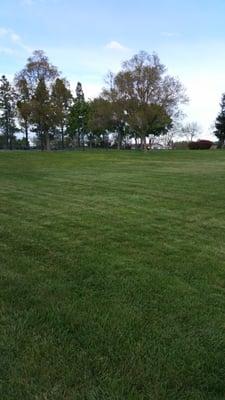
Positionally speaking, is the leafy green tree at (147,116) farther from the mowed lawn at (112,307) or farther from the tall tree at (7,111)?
the mowed lawn at (112,307)

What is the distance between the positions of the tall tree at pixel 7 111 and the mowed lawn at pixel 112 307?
2077 inches

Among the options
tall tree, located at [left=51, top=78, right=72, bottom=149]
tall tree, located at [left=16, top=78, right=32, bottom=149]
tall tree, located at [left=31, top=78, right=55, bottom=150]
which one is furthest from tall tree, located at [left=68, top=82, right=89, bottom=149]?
tall tree, located at [left=31, top=78, right=55, bottom=150]

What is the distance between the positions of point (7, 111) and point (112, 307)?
215 feet

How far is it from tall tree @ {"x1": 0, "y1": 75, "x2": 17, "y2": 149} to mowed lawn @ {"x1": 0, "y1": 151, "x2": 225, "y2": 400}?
52767mm

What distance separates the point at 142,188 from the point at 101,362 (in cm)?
931

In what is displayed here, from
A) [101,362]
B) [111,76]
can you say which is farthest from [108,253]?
[111,76]

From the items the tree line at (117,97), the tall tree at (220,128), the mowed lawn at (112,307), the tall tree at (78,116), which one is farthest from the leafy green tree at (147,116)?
the mowed lawn at (112,307)

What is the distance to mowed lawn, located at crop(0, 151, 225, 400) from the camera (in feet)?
9.05

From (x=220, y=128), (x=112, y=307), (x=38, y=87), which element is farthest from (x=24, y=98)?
(x=112, y=307)

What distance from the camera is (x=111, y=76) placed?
52.4 m

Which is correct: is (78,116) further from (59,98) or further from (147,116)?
(147,116)

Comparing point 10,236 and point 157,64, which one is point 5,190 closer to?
point 10,236

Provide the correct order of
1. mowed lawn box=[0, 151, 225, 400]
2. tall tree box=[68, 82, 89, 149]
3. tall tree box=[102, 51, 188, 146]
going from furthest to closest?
tall tree box=[68, 82, 89, 149], tall tree box=[102, 51, 188, 146], mowed lawn box=[0, 151, 225, 400]

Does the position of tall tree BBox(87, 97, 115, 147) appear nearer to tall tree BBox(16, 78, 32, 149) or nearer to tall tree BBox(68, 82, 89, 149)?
tall tree BBox(68, 82, 89, 149)
